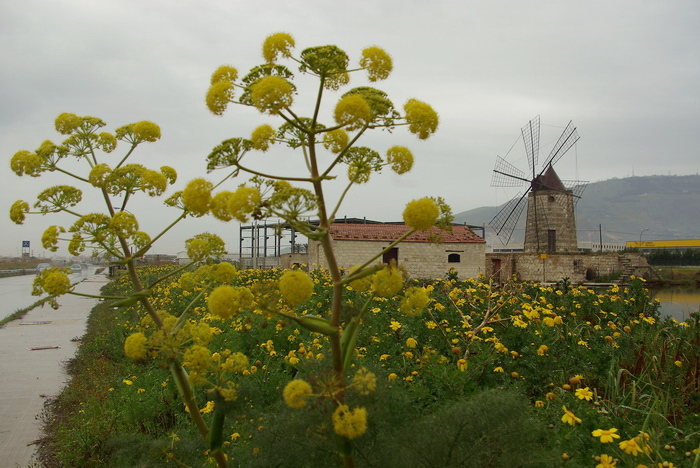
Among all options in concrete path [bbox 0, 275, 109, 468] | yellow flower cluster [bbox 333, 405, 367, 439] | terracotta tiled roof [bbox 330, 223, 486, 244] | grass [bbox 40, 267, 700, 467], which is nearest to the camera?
yellow flower cluster [bbox 333, 405, 367, 439]

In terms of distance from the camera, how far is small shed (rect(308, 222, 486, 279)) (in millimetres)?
23750

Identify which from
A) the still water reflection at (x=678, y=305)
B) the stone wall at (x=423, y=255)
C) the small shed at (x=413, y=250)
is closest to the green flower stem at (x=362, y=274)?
the still water reflection at (x=678, y=305)

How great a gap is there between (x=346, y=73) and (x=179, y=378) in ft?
4.68

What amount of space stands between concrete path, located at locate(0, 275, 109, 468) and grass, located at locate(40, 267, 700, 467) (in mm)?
259

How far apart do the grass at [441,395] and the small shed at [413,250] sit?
14.7 m

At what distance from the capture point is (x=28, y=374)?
8.00m

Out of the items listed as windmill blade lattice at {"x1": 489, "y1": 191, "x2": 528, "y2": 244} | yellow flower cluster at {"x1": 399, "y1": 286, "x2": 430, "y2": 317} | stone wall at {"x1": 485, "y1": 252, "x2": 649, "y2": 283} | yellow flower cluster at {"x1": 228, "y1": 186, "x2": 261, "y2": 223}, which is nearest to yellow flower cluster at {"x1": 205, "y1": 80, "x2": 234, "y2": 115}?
yellow flower cluster at {"x1": 228, "y1": 186, "x2": 261, "y2": 223}

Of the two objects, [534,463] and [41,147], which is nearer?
[534,463]

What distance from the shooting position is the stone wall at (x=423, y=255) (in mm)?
23734

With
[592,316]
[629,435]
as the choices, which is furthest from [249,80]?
[592,316]

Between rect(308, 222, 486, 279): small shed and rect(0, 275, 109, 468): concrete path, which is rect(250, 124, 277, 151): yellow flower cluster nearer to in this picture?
rect(0, 275, 109, 468): concrete path

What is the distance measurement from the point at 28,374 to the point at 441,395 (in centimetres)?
747

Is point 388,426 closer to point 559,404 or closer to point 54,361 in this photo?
point 559,404

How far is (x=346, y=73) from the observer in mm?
1834
